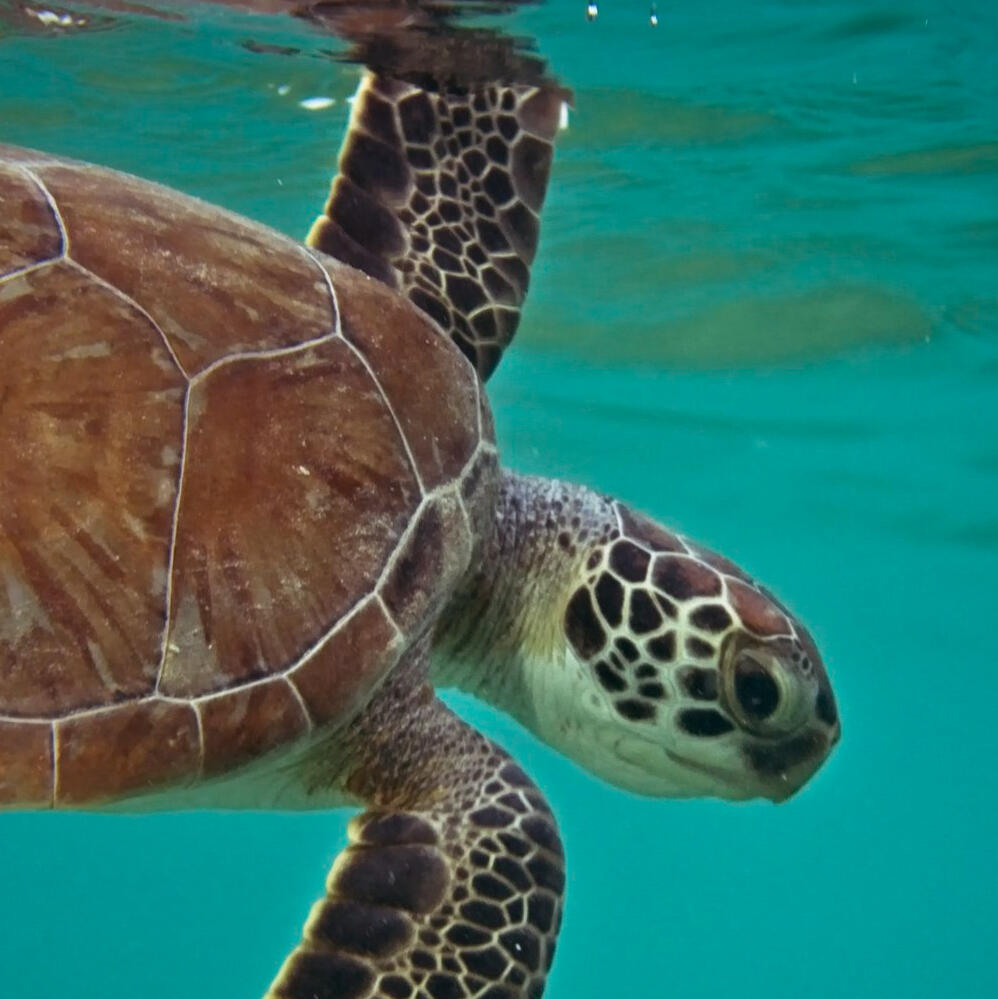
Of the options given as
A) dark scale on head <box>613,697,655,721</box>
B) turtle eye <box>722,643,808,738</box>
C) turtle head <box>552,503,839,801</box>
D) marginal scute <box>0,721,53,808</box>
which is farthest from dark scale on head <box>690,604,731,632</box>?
marginal scute <box>0,721,53,808</box>

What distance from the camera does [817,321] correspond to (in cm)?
1437

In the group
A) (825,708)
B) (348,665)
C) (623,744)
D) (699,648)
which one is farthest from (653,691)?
(348,665)

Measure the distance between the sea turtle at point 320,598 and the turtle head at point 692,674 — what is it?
12mm

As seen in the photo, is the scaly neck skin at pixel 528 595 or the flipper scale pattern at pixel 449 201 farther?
the flipper scale pattern at pixel 449 201

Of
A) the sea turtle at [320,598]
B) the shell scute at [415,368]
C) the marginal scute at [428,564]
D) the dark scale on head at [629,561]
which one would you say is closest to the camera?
the sea turtle at [320,598]

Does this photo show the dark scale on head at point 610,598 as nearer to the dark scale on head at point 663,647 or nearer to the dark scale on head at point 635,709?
the dark scale on head at point 663,647

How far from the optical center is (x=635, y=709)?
4078mm

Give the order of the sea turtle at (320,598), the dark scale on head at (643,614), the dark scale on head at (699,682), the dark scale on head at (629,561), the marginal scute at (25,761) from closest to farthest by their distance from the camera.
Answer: the marginal scute at (25,761) < the sea turtle at (320,598) < the dark scale on head at (699,682) < the dark scale on head at (643,614) < the dark scale on head at (629,561)

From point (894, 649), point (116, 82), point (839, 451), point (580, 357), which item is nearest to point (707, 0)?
point (116, 82)

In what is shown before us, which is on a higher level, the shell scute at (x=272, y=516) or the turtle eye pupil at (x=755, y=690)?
the shell scute at (x=272, y=516)

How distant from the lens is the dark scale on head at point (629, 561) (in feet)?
13.6

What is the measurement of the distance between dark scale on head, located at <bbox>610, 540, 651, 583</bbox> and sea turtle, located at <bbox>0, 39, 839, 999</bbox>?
0.01 m

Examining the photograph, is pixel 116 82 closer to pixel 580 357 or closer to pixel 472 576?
pixel 472 576

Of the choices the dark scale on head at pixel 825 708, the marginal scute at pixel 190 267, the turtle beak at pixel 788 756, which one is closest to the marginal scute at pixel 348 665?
the marginal scute at pixel 190 267
